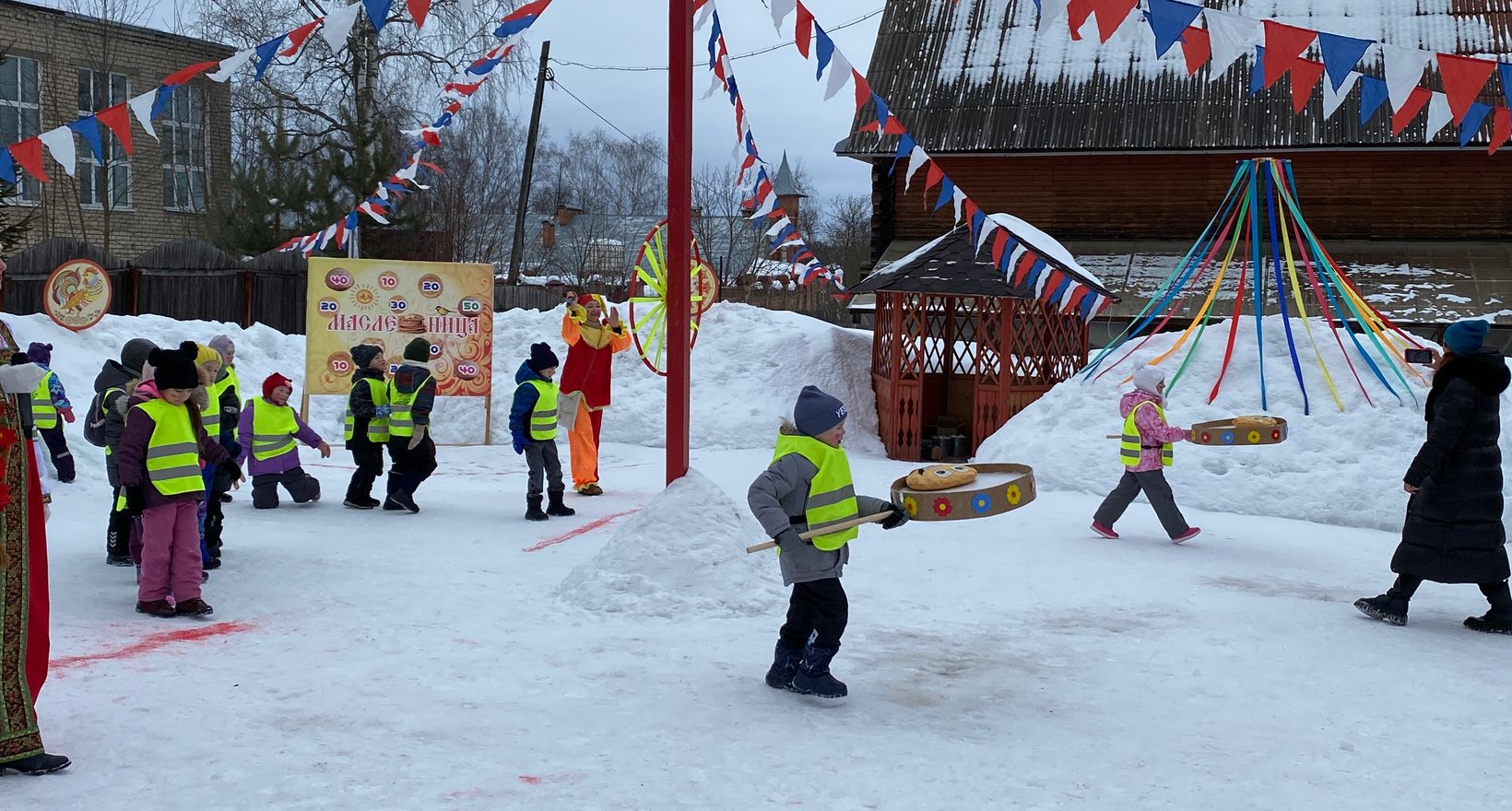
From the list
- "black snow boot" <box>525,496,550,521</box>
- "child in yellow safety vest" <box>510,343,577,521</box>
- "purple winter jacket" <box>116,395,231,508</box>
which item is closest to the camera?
"purple winter jacket" <box>116,395,231,508</box>

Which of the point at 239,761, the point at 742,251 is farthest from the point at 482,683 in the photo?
the point at 742,251

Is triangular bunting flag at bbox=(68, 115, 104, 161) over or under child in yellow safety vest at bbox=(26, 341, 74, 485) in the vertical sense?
over

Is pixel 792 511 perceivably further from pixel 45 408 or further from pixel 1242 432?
pixel 45 408

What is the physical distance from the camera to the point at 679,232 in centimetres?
746

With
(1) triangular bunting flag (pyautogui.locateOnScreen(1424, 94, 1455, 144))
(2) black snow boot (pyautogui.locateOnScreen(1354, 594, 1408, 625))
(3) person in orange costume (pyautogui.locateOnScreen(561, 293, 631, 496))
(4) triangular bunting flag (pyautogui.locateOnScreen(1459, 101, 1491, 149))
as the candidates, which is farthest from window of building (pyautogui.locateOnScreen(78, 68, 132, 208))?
(2) black snow boot (pyautogui.locateOnScreen(1354, 594, 1408, 625))

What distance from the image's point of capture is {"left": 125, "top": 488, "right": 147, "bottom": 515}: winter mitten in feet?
20.2

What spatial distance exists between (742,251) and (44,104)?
28.2 meters

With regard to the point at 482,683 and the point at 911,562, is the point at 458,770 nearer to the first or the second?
the point at 482,683

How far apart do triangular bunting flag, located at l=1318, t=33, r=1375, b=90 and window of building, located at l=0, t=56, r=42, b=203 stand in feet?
81.9

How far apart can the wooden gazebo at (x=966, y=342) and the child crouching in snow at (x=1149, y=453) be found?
490 cm

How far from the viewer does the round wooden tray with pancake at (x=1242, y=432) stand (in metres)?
→ 8.64

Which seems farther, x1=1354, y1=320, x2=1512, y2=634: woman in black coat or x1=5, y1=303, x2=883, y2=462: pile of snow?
x1=5, y1=303, x2=883, y2=462: pile of snow

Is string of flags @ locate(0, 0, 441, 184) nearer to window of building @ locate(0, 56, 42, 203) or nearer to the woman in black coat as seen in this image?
the woman in black coat

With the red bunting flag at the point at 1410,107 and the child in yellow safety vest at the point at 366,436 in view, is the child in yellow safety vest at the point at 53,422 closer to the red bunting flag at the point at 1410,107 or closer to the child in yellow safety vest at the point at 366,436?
the child in yellow safety vest at the point at 366,436
